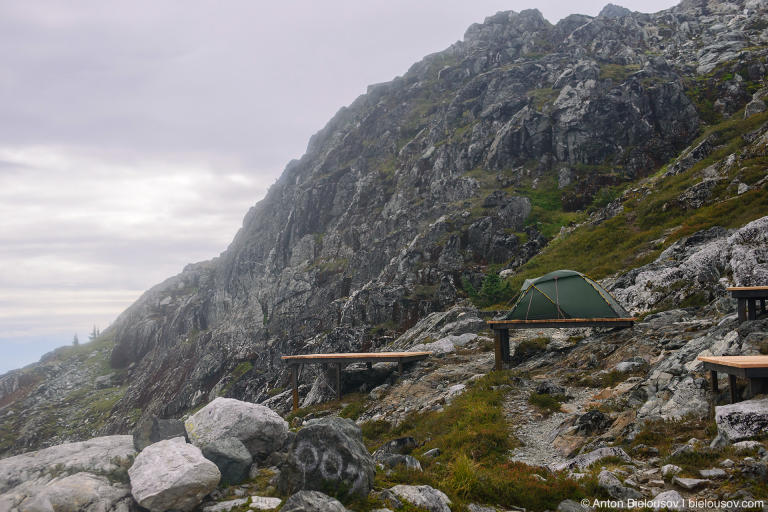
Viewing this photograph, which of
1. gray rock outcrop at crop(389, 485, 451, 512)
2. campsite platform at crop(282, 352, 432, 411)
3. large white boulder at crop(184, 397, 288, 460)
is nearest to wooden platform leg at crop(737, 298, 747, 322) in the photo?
gray rock outcrop at crop(389, 485, 451, 512)

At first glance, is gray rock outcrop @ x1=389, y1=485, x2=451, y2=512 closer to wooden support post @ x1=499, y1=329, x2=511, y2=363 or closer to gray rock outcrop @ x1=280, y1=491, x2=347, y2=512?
gray rock outcrop @ x1=280, y1=491, x2=347, y2=512

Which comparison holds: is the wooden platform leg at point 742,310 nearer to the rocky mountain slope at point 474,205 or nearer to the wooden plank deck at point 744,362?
the rocky mountain slope at point 474,205

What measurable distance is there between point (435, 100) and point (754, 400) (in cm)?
8757

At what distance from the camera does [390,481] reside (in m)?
7.99

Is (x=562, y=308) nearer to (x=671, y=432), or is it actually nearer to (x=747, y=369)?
(x=671, y=432)

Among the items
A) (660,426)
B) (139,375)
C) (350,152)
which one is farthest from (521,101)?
(139,375)

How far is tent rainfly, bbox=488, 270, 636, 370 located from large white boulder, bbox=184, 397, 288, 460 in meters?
9.97

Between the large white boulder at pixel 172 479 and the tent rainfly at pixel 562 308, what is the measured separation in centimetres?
1213

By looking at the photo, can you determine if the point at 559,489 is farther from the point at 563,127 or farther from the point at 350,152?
the point at 350,152

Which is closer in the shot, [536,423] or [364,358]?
[536,423]

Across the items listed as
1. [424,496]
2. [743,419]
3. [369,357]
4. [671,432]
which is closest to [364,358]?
[369,357]

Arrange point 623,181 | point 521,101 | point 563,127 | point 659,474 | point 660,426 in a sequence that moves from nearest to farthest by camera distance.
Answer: point 659,474, point 660,426, point 623,181, point 563,127, point 521,101

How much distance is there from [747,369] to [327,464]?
7.60 meters

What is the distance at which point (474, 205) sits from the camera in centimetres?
5003
